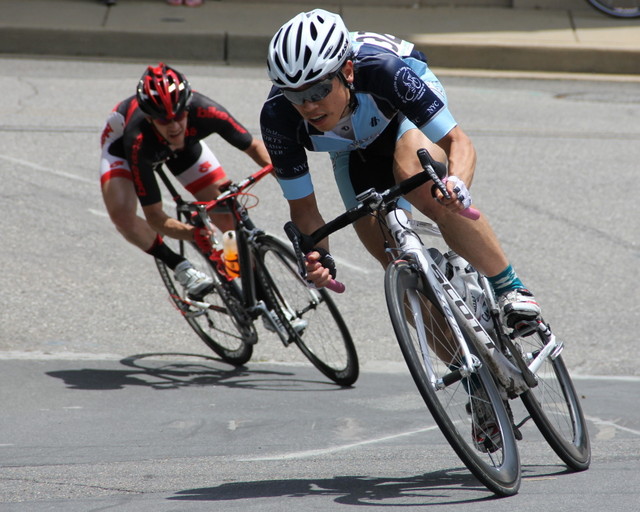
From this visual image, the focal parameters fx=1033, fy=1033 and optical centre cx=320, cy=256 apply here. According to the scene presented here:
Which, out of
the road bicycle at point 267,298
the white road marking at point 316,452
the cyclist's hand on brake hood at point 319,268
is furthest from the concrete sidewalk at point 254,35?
the cyclist's hand on brake hood at point 319,268

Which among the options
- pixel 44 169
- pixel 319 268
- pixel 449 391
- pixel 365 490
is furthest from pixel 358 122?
pixel 44 169

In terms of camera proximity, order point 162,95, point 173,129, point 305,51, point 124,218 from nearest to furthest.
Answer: point 305,51 → point 162,95 → point 173,129 → point 124,218

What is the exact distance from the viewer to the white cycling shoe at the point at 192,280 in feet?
21.4

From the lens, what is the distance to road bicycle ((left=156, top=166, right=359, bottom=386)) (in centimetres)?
613

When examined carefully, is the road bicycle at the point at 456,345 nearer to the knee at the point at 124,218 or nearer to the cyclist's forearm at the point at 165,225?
the cyclist's forearm at the point at 165,225

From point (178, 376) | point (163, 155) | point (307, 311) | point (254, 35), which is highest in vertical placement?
point (163, 155)

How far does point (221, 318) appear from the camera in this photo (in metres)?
6.77

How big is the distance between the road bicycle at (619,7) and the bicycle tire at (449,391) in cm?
1279

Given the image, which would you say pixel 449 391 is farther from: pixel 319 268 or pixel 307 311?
pixel 307 311

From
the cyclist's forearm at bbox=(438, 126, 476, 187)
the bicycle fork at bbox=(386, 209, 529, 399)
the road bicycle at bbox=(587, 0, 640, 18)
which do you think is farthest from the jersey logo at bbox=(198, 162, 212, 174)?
the road bicycle at bbox=(587, 0, 640, 18)

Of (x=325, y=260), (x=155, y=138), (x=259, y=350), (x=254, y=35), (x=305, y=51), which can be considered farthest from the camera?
(x=254, y=35)

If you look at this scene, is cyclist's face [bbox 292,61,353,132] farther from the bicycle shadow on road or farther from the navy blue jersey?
the bicycle shadow on road

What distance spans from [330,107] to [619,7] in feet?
42.6

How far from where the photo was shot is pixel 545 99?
42.3 feet
